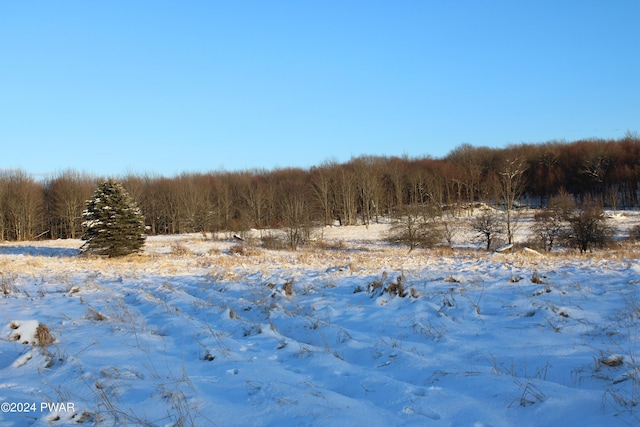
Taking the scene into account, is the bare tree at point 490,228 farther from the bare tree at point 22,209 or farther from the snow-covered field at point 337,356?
the bare tree at point 22,209

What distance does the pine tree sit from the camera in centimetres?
2483

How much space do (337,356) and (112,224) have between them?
2370 cm

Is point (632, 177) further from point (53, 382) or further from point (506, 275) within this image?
point (53, 382)

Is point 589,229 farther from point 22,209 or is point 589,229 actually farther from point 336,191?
point 22,209

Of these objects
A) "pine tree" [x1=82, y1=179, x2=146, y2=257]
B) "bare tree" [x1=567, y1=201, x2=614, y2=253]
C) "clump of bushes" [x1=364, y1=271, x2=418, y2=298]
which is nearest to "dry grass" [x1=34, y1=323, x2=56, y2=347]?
"clump of bushes" [x1=364, y1=271, x2=418, y2=298]

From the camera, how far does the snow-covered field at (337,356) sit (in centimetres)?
325

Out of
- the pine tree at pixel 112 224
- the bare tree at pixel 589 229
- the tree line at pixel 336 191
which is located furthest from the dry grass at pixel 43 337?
the tree line at pixel 336 191

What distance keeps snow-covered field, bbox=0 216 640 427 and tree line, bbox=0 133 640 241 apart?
46694 mm

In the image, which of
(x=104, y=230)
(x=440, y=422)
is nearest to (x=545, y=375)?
(x=440, y=422)

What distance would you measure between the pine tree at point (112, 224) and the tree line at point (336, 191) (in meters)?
26.5

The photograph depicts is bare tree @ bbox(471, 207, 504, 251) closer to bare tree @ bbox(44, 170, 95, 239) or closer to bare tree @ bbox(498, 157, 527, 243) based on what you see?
bare tree @ bbox(498, 157, 527, 243)

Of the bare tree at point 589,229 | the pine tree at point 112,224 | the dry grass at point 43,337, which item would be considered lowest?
the bare tree at point 589,229

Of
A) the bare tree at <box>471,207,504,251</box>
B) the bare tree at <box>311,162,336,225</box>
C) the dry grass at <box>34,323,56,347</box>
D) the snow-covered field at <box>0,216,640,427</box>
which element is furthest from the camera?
the bare tree at <box>311,162,336,225</box>

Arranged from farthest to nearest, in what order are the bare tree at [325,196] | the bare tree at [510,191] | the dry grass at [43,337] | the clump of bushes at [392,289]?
the bare tree at [325,196]
the bare tree at [510,191]
the clump of bushes at [392,289]
the dry grass at [43,337]
